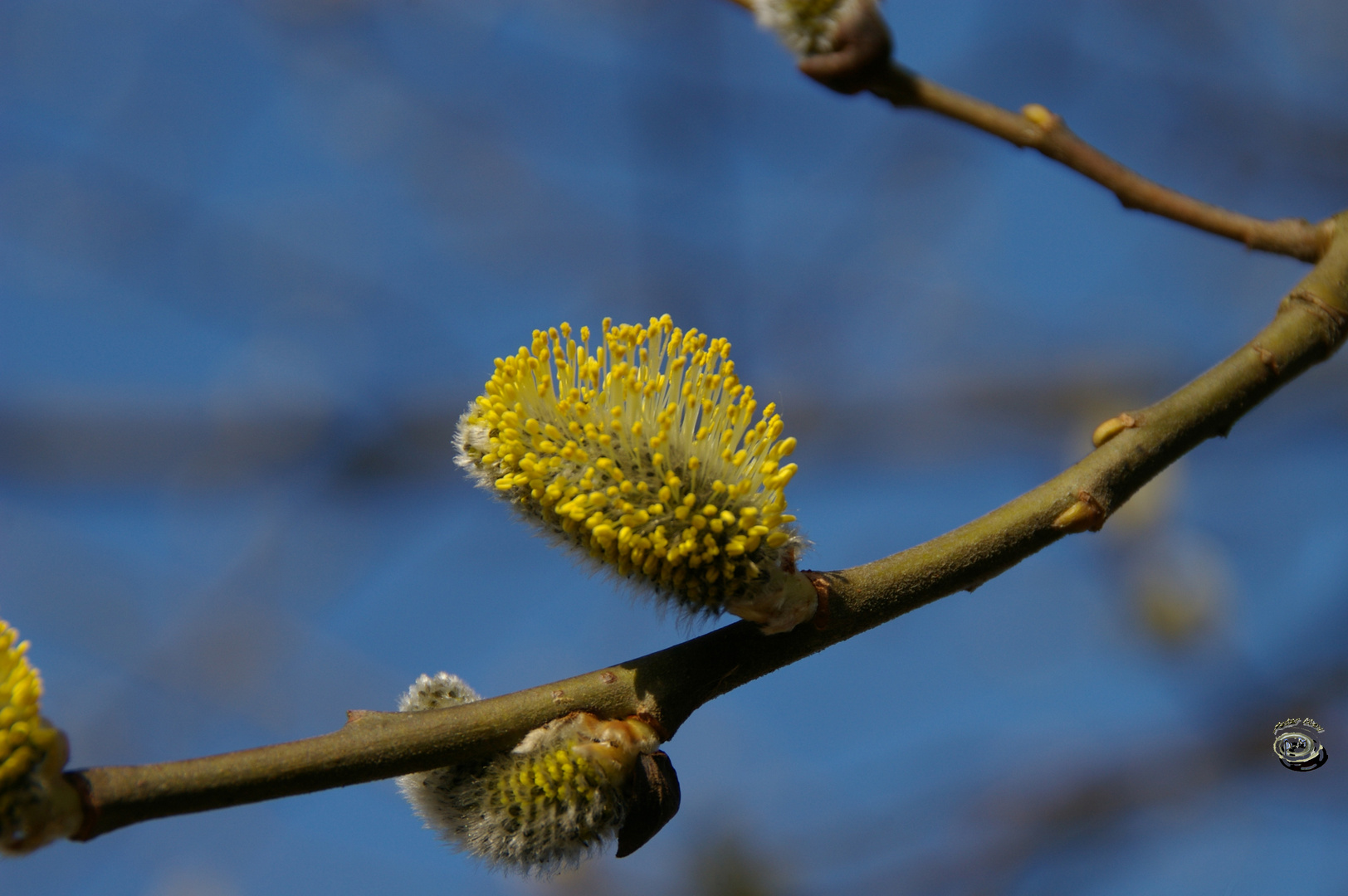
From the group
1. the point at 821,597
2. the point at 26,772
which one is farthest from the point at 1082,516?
the point at 26,772

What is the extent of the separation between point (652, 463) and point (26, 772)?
75 cm

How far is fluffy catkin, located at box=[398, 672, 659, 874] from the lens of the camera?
1345 millimetres

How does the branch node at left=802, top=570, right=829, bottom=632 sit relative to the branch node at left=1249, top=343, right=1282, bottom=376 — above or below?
below

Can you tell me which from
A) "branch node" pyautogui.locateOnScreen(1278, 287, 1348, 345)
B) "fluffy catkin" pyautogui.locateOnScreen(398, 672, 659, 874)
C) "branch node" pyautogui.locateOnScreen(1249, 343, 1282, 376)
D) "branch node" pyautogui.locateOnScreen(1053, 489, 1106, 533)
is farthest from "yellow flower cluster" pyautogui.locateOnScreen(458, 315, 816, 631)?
"branch node" pyautogui.locateOnScreen(1278, 287, 1348, 345)

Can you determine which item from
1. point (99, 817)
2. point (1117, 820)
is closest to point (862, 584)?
point (99, 817)

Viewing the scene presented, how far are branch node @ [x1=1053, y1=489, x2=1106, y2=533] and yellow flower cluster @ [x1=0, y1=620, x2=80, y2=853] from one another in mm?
1143

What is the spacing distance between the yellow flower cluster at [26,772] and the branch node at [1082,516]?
3.75 feet

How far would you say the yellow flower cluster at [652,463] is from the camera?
1.40 metres

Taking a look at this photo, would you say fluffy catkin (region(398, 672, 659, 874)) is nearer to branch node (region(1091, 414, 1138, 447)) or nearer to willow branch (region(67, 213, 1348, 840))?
willow branch (region(67, 213, 1348, 840))

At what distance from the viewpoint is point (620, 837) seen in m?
1.45

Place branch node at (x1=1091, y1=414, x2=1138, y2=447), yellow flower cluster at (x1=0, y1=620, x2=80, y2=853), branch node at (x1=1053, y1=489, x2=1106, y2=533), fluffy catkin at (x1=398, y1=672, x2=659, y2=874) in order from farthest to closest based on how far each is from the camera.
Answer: branch node at (x1=1091, y1=414, x2=1138, y2=447), branch node at (x1=1053, y1=489, x2=1106, y2=533), fluffy catkin at (x1=398, y1=672, x2=659, y2=874), yellow flower cluster at (x1=0, y1=620, x2=80, y2=853)

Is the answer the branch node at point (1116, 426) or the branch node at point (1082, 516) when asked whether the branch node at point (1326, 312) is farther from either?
the branch node at point (1082, 516)

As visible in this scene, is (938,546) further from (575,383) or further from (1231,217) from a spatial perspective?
(1231,217)

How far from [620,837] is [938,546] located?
0.53 m
